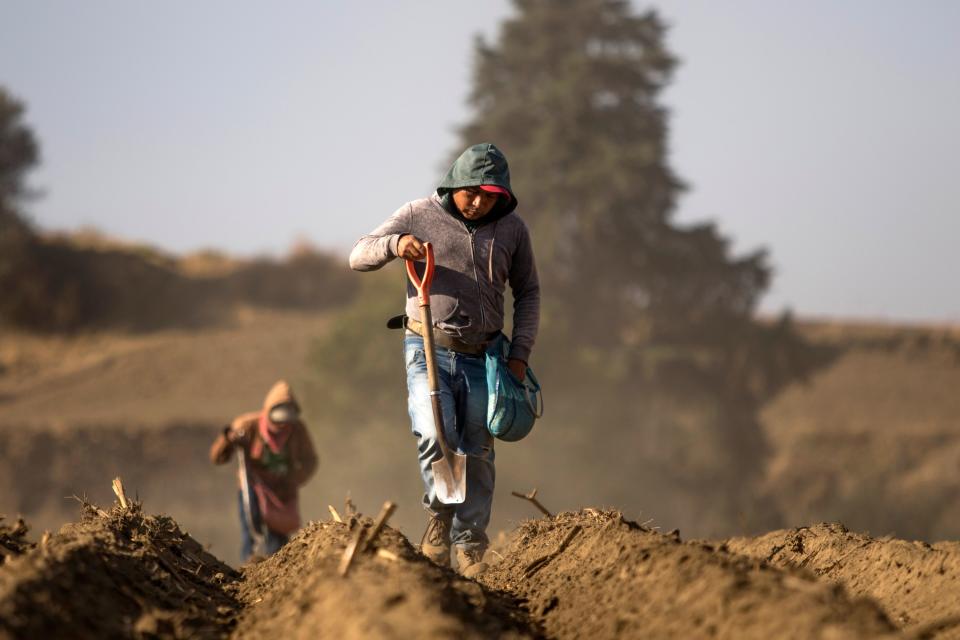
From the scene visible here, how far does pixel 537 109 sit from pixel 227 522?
15526mm

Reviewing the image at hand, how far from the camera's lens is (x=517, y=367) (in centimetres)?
700

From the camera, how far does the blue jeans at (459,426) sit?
6.80 m

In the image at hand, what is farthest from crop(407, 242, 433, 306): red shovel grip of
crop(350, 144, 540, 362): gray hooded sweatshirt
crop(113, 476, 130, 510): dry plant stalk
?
crop(113, 476, 130, 510): dry plant stalk

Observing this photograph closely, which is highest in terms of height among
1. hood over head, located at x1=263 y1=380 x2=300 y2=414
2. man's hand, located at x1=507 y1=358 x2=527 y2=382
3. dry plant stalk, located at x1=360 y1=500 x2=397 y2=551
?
hood over head, located at x1=263 y1=380 x2=300 y2=414

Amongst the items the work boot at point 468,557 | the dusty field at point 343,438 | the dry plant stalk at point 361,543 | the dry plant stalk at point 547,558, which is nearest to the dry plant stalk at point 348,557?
the dry plant stalk at point 361,543

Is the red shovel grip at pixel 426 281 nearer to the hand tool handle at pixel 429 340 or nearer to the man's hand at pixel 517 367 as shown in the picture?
the hand tool handle at pixel 429 340

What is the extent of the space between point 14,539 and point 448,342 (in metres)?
2.26

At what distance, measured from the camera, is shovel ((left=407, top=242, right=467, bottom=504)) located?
6.59 meters

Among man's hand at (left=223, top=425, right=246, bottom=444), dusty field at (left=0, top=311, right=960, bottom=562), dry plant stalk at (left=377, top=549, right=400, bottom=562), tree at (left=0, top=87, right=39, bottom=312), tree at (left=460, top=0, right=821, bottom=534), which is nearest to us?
dry plant stalk at (left=377, top=549, right=400, bottom=562)

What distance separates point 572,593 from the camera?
5418 millimetres

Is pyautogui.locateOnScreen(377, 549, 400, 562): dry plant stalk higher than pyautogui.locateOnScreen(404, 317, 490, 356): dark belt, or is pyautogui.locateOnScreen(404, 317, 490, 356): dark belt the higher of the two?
pyautogui.locateOnScreen(404, 317, 490, 356): dark belt

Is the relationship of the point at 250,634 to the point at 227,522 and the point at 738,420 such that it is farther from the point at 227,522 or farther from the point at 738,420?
the point at 738,420

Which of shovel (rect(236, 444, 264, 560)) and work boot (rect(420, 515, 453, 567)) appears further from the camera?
shovel (rect(236, 444, 264, 560))

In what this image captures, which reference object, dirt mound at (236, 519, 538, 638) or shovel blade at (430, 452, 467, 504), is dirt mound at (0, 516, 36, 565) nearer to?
dirt mound at (236, 519, 538, 638)
